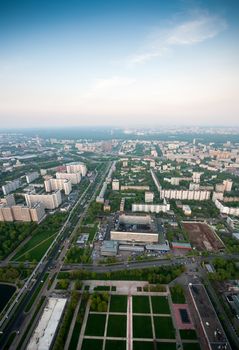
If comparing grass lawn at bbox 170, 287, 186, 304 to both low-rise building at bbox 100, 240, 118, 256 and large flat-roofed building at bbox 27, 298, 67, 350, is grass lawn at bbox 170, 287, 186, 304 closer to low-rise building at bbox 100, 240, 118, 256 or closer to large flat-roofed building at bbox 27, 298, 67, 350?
low-rise building at bbox 100, 240, 118, 256

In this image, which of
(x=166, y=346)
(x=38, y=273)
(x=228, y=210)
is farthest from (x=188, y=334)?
(x=228, y=210)

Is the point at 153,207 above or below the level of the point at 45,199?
below

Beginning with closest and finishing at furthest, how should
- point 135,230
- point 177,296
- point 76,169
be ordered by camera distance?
point 177,296 → point 135,230 → point 76,169

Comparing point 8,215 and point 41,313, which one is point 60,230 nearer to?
point 8,215

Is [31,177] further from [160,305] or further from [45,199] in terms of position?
[160,305]

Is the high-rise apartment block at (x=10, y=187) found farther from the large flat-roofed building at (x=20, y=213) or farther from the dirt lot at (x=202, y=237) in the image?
the dirt lot at (x=202, y=237)

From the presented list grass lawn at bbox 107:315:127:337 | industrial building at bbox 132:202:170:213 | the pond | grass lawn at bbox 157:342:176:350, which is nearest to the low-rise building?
grass lawn at bbox 107:315:127:337

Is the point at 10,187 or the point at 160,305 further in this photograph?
the point at 10,187

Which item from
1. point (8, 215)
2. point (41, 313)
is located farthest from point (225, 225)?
point (8, 215)
